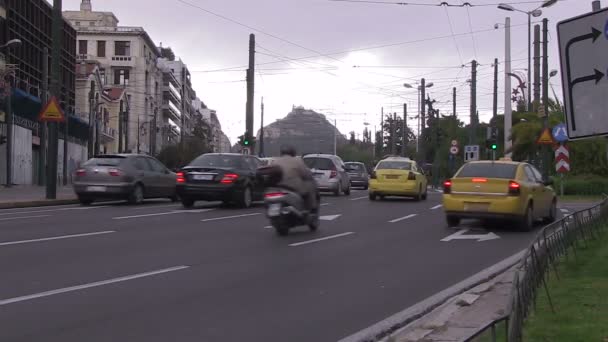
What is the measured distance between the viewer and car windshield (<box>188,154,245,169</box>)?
67.3ft

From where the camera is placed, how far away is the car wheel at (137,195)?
21414 millimetres

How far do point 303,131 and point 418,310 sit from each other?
7320 cm

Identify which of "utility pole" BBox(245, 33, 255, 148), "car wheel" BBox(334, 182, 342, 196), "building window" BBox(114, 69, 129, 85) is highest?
"building window" BBox(114, 69, 129, 85)

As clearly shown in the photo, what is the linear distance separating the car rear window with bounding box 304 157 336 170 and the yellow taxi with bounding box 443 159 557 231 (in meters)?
12.2

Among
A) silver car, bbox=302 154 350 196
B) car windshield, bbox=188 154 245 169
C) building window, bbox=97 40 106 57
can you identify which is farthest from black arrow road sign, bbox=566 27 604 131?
building window, bbox=97 40 106 57

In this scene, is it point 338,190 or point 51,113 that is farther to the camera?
point 338,190

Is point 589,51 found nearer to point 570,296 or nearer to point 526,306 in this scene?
point 526,306

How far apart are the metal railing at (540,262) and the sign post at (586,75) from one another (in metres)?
1.45

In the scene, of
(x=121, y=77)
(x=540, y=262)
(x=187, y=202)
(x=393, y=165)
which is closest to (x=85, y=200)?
(x=187, y=202)

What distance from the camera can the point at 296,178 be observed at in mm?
13953

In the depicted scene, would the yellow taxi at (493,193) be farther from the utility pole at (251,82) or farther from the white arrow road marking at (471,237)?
A: the utility pole at (251,82)

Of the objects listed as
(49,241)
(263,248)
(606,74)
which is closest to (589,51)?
(606,74)

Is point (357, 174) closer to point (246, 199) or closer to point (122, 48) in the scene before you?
point (246, 199)

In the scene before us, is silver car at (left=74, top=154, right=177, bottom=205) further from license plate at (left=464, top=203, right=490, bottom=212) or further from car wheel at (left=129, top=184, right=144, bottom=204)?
license plate at (left=464, top=203, right=490, bottom=212)
